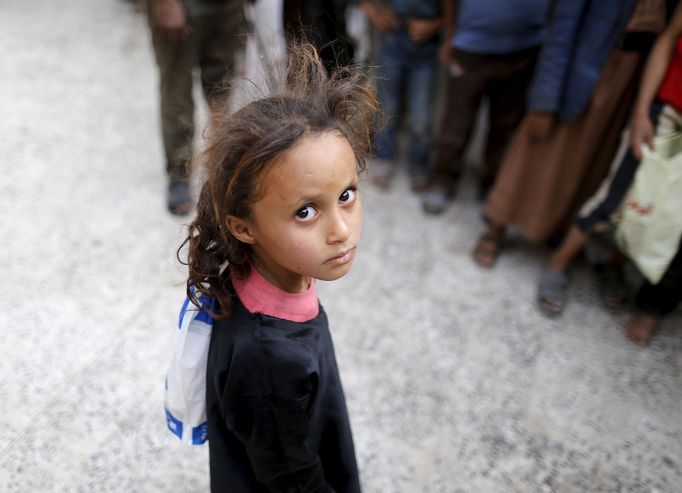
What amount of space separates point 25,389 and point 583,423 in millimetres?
1994

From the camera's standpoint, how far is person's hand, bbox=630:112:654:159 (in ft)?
6.94

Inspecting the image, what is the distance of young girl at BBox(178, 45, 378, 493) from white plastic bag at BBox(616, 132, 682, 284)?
4.64 ft

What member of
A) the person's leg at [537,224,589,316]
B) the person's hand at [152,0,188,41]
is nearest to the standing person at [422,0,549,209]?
the person's leg at [537,224,589,316]

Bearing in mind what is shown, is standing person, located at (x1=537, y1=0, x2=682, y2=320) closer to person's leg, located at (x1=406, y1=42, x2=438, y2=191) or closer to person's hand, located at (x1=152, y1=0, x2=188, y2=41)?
person's leg, located at (x1=406, y1=42, x2=438, y2=191)

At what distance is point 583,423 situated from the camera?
201 centimetres

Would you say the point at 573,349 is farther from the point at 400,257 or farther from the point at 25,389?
the point at 25,389

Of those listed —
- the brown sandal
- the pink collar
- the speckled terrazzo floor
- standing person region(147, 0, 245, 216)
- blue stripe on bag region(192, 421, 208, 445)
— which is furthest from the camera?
the brown sandal

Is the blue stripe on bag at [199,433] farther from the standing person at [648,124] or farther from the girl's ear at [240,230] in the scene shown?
the standing person at [648,124]

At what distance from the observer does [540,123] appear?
231 cm

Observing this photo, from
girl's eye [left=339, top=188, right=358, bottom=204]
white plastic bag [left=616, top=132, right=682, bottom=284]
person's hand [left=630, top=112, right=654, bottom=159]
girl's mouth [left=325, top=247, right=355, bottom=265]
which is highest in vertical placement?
girl's eye [left=339, top=188, right=358, bottom=204]

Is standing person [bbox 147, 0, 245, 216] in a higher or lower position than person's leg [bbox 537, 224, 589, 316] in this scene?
higher

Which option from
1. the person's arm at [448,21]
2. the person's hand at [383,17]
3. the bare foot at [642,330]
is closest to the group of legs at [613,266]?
the bare foot at [642,330]

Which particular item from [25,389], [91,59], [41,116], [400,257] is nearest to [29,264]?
[25,389]

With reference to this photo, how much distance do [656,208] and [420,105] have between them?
4.62 feet
